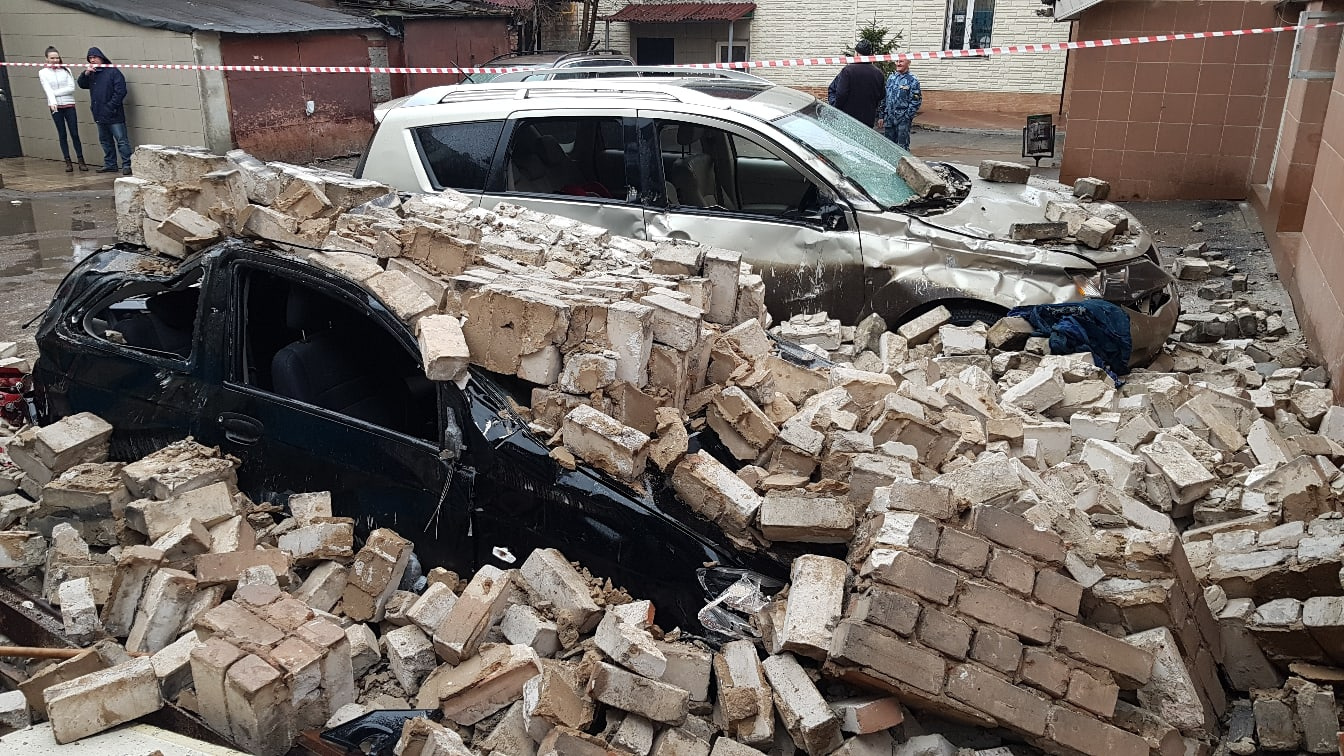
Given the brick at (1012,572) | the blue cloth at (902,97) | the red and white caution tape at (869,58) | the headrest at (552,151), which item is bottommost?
the brick at (1012,572)

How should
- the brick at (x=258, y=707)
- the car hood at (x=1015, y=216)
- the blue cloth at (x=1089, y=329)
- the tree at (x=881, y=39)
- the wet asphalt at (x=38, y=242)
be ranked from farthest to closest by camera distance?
the tree at (x=881, y=39), the wet asphalt at (x=38, y=242), the car hood at (x=1015, y=216), the blue cloth at (x=1089, y=329), the brick at (x=258, y=707)

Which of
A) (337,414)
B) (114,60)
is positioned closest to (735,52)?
(114,60)

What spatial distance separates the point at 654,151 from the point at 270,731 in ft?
14.4

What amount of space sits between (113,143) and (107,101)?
3.14 ft

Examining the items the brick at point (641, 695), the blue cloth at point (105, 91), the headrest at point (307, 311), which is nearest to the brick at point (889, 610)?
the brick at point (641, 695)

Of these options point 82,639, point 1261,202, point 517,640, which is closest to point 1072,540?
point 517,640

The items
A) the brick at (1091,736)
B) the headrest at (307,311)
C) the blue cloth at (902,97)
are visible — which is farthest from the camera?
the blue cloth at (902,97)

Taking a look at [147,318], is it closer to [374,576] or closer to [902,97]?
[374,576]

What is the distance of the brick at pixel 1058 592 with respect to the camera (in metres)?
3.11

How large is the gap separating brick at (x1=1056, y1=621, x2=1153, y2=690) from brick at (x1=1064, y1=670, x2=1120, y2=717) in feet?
0.27

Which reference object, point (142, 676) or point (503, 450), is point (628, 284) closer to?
point (503, 450)

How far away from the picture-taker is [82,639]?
11.5 ft

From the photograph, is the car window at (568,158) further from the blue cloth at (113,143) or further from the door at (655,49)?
the door at (655,49)

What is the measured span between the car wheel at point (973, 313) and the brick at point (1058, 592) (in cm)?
327
